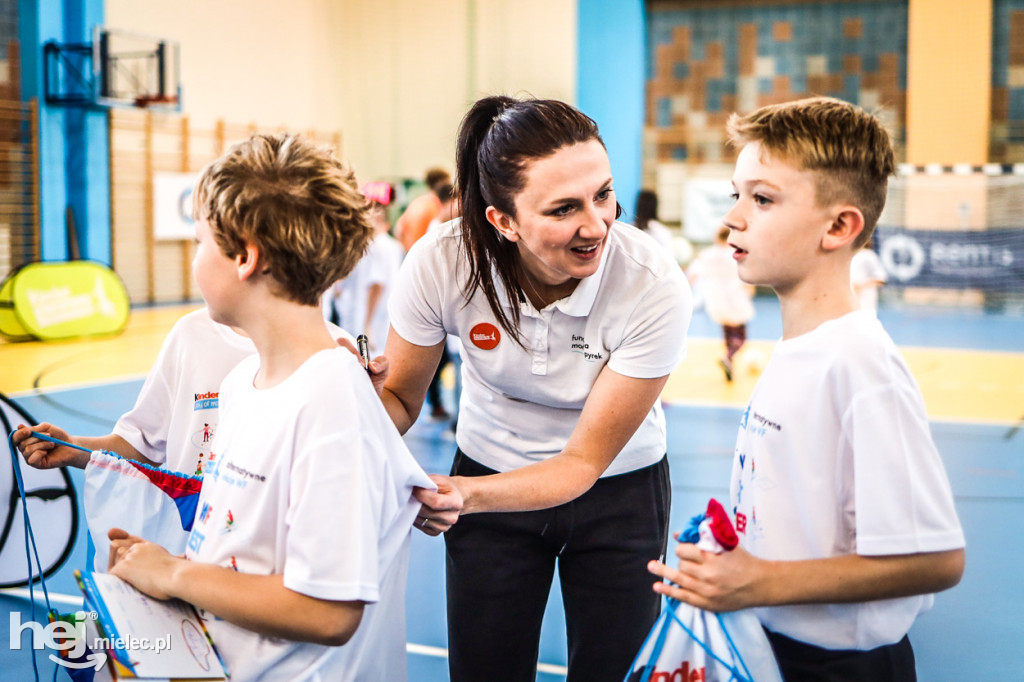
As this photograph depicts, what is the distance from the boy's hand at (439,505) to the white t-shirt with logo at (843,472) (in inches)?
17.4

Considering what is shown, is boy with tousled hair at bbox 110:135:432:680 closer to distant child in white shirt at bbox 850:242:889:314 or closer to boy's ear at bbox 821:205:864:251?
boy's ear at bbox 821:205:864:251

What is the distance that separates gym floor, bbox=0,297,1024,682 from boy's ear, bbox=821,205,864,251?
89cm

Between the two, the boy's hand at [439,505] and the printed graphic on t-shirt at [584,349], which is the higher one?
the printed graphic on t-shirt at [584,349]

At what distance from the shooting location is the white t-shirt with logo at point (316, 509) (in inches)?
46.4

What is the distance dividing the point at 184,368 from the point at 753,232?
1.24 m

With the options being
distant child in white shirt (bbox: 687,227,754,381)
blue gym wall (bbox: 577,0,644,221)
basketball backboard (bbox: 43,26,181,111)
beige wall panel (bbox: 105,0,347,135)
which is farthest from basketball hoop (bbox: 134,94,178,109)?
distant child in white shirt (bbox: 687,227,754,381)

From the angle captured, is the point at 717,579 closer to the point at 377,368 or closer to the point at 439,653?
the point at 377,368

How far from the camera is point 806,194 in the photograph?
134 centimetres

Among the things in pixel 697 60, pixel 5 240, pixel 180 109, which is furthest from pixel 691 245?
pixel 5 240

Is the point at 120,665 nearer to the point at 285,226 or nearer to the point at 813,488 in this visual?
the point at 285,226

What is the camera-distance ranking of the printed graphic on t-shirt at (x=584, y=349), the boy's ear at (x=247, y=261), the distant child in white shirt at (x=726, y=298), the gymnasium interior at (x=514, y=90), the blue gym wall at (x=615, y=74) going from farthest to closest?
1. the blue gym wall at (x=615, y=74)
2. the gymnasium interior at (x=514, y=90)
3. the distant child in white shirt at (x=726, y=298)
4. the printed graphic on t-shirt at (x=584, y=349)
5. the boy's ear at (x=247, y=261)

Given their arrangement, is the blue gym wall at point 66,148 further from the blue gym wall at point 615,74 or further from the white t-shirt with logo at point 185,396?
the white t-shirt with logo at point 185,396

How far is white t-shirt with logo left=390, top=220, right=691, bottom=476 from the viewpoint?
5.84 feet

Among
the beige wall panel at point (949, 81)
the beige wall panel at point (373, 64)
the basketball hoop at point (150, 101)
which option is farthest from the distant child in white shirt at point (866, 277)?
the basketball hoop at point (150, 101)
